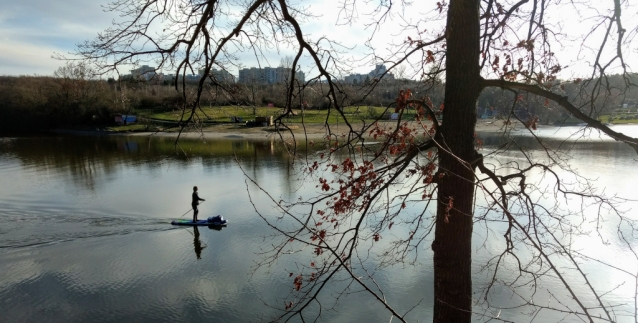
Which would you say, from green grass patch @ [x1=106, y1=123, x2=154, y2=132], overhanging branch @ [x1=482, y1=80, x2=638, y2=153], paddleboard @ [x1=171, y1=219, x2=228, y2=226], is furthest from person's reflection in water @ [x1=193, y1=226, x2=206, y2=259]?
green grass patch @ [x1=106, y1=123, x2=154, y2=132]

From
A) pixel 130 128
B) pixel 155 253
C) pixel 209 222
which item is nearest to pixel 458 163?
pixel 155 253

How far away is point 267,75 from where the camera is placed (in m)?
5.26

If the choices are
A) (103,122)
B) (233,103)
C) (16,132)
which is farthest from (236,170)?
(16,132)

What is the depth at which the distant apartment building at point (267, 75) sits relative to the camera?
186 inches

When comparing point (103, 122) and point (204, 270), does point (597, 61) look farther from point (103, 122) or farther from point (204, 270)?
point (103, 122)

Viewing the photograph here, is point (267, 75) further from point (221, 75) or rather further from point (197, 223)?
point (197, 223)

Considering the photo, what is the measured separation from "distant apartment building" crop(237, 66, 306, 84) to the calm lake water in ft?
3.39

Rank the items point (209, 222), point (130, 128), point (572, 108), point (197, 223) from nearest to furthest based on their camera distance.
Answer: point (572, 108), point (209, 222), point (197, 223), point (130, 128)

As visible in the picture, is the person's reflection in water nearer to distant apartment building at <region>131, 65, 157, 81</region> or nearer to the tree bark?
distant apartment building at <region>131, 65, 157, 81</region>

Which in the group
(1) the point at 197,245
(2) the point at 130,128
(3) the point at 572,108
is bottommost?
(1) the point at 197,245

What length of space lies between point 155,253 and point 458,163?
9940mm

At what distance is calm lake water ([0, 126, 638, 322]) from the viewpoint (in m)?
8.44

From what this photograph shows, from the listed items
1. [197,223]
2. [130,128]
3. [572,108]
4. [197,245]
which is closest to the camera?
[572,108]

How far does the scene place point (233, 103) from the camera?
5.27 metres
